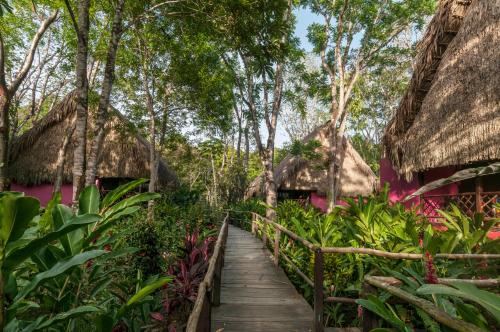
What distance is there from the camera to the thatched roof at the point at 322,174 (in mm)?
15297

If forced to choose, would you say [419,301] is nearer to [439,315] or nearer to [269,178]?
[439,315]

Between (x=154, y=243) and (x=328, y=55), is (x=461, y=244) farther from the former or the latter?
(x=328, y=55)

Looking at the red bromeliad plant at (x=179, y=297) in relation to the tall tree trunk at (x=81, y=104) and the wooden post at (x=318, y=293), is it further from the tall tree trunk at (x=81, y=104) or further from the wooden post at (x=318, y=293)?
the tall tree trunk at (x=81, y=104)

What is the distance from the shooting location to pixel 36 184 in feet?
42.7

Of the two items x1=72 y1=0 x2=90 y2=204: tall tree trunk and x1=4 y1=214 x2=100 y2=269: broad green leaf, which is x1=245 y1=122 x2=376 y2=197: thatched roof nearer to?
x1=72 y1=0 x2=90 y2=204: tall tree trunk

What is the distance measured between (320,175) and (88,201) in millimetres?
14937

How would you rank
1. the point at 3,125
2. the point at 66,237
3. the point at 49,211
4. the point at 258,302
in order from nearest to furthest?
1. the point at 66,237
2. the point at 49,211
3. the point at 258,302
4. the point at 3,125

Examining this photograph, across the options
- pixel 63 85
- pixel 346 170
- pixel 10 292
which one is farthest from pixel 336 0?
pixel 63 85

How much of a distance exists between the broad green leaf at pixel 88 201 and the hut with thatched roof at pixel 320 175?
533 inches

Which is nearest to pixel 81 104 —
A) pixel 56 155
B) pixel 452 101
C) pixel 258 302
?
pixel 258 302

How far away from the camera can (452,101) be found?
741 cm

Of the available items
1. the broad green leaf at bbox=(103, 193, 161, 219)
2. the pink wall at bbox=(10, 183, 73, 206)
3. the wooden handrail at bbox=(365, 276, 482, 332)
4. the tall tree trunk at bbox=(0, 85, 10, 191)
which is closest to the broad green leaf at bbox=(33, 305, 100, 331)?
the broad green leaf at bbox=(103, 193, 161, 219)

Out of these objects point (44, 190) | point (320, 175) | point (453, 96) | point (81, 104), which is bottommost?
point (44, 190)

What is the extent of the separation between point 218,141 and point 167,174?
4.61m
